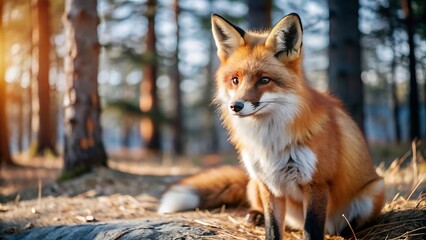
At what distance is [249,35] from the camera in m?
3.25

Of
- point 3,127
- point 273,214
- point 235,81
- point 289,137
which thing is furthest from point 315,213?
point 3,127

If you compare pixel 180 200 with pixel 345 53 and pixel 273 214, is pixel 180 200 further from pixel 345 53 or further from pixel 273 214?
pixel 345 53

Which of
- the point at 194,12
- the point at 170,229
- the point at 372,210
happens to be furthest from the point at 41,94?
the point at 372,210

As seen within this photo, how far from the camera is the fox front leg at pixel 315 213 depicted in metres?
2.75

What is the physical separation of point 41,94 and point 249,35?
11.6 metres

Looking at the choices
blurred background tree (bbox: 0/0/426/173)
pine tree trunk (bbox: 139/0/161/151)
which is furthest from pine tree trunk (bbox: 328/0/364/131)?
pine tree trunk (bbox: 139/0/161/151)

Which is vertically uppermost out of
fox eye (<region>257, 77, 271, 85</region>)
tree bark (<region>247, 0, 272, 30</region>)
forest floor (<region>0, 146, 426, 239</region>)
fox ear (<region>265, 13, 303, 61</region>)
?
tree bark (<region>247, 0, 272, 30</region>)

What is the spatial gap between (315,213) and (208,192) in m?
1.72

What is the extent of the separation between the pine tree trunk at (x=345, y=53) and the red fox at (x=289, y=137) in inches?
150

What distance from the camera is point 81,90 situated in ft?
21.1

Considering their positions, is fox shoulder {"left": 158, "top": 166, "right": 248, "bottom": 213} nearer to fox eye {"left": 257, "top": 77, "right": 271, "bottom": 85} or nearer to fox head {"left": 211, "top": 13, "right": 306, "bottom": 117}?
fox head {"left": 211, "top": 13, "right": 306, "bottom": 117}

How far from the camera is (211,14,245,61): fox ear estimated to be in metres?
3.13

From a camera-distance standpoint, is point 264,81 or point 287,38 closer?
point 264,81

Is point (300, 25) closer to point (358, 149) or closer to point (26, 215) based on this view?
point (358, 149)
